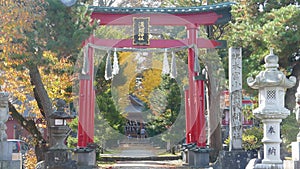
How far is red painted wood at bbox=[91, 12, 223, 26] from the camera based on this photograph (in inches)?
742

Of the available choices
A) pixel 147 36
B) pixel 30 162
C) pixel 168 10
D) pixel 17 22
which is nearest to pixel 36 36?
pixel 17 22

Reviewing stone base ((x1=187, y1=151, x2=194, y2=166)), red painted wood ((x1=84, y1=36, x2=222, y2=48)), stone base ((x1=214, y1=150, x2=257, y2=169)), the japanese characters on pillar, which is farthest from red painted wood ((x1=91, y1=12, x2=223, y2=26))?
stone base ((x1=214, y1=150, x2=257, y2=169))

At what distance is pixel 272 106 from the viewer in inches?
386

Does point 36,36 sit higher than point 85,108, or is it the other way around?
point 36,36

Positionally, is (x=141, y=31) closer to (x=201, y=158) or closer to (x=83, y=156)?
(x=83, y=156)

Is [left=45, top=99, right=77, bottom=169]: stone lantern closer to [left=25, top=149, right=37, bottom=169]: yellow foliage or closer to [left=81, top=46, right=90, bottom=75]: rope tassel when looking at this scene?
[left=25, top=149, right=37, bottom=169]: yellow foliage

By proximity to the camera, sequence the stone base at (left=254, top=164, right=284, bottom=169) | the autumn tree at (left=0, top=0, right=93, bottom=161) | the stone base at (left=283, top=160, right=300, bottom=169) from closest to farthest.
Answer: the stone base at (left=283, top=160, right=300, bottom=169)
the stone base at (left=254, top=164, right=284, bottom=169)
the autumn tree at (left=0, top=0, right=93, bottom=161)

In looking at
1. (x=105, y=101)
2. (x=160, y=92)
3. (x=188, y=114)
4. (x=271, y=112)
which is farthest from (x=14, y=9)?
(x=160, y=92)

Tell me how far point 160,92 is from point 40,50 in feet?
61.8

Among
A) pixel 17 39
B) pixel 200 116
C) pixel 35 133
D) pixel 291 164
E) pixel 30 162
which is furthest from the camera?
pixel 200 116

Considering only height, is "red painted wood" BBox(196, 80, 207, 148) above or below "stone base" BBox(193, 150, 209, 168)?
above

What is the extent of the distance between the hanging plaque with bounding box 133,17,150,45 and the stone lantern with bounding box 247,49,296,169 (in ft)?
31.1

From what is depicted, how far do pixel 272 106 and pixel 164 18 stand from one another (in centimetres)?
980

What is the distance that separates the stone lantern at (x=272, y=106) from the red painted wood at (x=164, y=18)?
934cm
